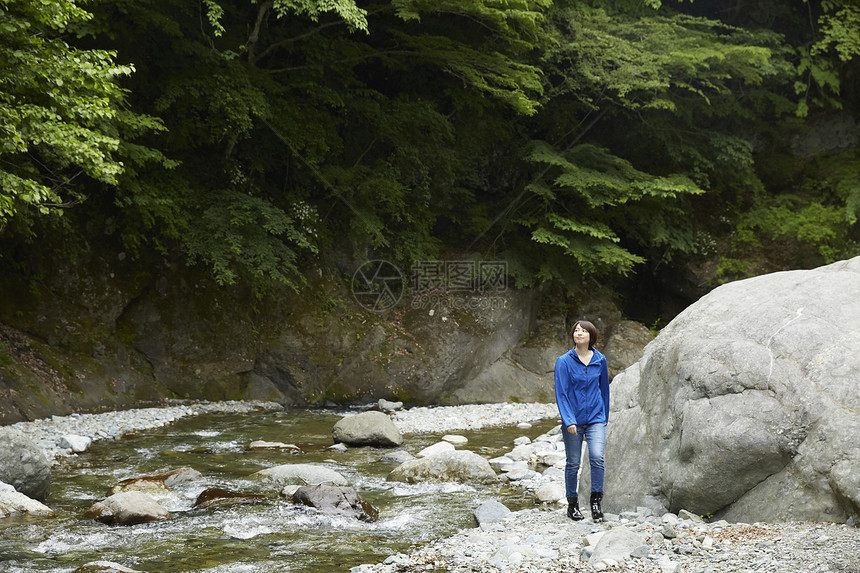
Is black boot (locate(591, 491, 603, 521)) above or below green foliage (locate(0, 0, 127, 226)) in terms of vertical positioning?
below

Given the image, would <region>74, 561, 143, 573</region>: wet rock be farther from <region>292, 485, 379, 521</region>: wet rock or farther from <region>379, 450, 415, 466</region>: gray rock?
<region>379, 450, 415, 466</region>: gray rock

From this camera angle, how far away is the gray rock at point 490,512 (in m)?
5.65


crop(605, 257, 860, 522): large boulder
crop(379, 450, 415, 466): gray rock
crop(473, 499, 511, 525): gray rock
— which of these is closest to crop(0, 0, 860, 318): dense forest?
crop(379, 450, 415, 466): gray rock

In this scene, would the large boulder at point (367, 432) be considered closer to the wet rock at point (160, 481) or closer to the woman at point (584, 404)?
the wet rock at point (160, 481)

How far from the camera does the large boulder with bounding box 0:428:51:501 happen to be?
593cm

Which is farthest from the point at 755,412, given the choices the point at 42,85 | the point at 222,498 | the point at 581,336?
the point at 42,85

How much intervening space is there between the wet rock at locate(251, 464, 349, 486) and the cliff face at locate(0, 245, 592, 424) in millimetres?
5018

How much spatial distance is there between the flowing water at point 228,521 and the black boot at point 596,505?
1.08 m

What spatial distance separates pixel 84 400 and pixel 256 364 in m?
3.38

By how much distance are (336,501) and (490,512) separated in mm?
1373

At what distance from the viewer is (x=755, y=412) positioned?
4.75 m

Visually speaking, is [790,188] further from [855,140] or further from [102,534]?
[102,534]

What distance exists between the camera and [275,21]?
45.6 ft

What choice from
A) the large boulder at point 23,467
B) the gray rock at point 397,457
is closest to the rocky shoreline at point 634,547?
the gray rock at point 397,457
